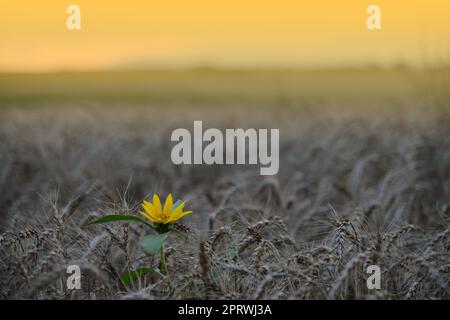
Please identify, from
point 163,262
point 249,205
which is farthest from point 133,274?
point 249,205

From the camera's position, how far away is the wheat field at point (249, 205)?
7.75ft

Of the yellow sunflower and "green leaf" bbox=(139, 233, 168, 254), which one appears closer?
"green leaf" bbox=(139, 233, 168, 254)

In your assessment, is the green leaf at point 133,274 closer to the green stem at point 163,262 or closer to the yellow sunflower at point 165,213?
the green stem at point 163,262

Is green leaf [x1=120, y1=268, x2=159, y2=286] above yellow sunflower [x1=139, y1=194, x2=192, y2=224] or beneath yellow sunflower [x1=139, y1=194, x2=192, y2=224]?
beneath

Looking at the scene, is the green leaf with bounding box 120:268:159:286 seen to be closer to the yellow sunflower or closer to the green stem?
the green stem

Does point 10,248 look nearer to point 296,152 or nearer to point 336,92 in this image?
point 296,152

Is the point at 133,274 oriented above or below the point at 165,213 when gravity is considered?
below

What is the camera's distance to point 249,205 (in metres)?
3.64

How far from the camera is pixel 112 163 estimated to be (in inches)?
232

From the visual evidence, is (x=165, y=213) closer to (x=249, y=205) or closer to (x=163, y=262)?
(x=163, y=262)

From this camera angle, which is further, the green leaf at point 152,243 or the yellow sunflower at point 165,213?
the yellow sunflower at point 165,213

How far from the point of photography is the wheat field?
7.75 ft
